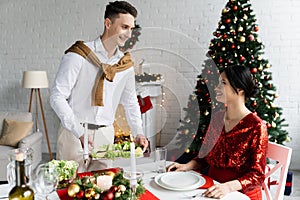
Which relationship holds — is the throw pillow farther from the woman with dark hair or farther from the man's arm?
the woman with dark hair

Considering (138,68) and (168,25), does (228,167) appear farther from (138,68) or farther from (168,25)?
(168,25)

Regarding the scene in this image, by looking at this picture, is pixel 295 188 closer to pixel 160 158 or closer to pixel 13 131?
pixel 160 158

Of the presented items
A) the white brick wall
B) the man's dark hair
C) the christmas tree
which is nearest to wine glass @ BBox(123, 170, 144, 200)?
the man's dark hair

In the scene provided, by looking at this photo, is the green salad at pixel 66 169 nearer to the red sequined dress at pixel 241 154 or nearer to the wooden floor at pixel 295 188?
the red sequined dress at pixel 241 154

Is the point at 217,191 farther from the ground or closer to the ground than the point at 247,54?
closer to the ground

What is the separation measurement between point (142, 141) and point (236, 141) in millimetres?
497

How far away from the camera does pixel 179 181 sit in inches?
58.3

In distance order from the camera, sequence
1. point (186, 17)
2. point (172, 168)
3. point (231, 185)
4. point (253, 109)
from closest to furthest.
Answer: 1. point (231, 185)
2. point (172, 168)
3. point (253, 109)
4. point (186, 17)

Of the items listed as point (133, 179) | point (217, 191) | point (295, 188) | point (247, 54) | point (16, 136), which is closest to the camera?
point (133, 179)

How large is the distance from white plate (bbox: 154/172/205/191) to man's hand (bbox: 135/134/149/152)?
7.2 inches

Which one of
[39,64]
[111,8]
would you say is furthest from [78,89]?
[39,64]

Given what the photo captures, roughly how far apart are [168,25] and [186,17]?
0.23 m

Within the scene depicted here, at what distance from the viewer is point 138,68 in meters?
1.49

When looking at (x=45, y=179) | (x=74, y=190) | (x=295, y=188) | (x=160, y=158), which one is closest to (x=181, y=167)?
(x=160, y=158)
